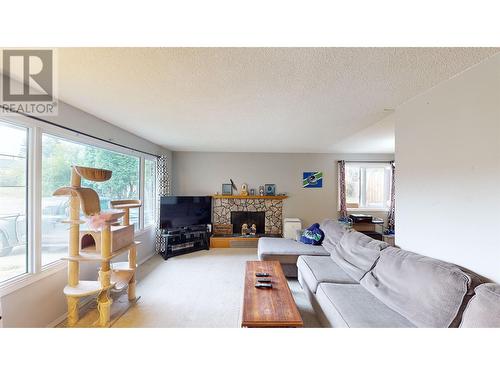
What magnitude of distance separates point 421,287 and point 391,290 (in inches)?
11.2

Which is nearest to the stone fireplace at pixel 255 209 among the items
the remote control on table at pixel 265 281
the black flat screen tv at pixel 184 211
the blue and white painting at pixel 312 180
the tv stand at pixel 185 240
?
the black flat screen tv at pixel 184 211

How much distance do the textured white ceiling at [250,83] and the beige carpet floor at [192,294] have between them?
7.37 feet

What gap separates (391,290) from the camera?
1799 mm

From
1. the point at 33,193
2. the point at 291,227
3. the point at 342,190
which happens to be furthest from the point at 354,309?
the point at 342,190

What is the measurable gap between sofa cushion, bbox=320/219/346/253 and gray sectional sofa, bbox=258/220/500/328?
9.7 inches

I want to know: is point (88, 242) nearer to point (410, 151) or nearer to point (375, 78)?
point (375, 78)

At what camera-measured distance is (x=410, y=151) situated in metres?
2.13

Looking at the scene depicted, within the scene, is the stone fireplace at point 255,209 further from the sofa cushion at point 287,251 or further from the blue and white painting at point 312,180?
the sofa cushion at point 287,251

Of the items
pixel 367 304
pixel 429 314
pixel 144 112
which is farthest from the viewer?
pixel 144 112

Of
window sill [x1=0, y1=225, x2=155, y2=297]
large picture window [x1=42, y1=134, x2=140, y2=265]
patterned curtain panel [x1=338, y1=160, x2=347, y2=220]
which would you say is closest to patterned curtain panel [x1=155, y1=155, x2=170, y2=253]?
large picture window [x1=42, y1=134, x2=140, y2=265]

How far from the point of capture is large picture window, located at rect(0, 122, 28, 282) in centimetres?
182

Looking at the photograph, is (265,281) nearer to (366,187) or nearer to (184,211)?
(184,211)

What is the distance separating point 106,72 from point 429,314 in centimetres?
284
